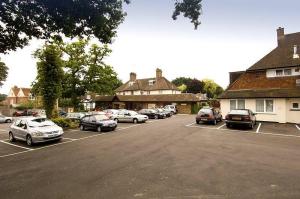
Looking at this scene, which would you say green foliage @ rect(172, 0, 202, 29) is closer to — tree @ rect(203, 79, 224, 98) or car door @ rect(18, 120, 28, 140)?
car door @ rect(18, 120, 28, 140)

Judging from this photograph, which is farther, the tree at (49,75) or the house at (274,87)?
the tree at (49,75)

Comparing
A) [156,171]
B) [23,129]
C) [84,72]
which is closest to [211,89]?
[84,72]

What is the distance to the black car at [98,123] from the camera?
68.3 ft

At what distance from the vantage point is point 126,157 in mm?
10781

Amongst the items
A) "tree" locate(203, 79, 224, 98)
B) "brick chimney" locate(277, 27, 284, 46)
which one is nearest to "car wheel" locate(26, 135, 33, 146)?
"brick chimney" locate(277, 27, 284, 46)

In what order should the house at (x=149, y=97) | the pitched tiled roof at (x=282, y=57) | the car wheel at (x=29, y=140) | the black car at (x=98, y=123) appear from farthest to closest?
the house at (x=149, y=97) < the pitched tiled roof at (x=282, y=57) < the black car at (x=98, y=123) < the car wheel at (x=29, y=140)

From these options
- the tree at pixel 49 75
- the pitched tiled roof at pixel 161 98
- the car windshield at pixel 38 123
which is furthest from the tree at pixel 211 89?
the car windshield at pixel 38 123

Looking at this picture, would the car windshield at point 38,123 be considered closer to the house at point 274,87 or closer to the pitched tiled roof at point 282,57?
the house at point 274,87

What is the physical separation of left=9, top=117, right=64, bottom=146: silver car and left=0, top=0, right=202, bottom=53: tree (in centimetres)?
504

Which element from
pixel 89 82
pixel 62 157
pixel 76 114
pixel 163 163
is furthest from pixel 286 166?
pixel 89 82

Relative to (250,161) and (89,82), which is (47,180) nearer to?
(250,161)

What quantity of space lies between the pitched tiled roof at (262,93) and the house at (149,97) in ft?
57.8

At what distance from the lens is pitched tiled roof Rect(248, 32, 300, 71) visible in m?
25.2

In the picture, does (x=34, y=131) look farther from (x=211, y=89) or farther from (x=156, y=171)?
(x=211, y=89)
